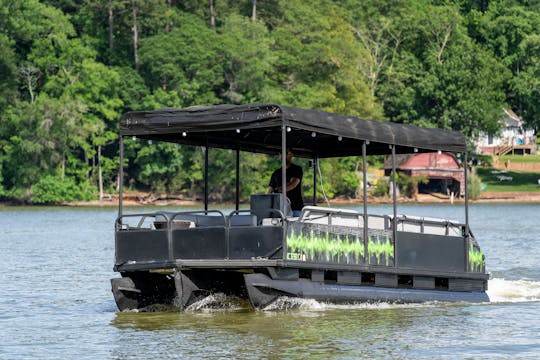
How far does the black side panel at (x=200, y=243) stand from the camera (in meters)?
18.6

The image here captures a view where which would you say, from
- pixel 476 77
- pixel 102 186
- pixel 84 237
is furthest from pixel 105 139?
pixel 84 237

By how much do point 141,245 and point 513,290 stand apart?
8988mm

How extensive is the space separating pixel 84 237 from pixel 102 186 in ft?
115

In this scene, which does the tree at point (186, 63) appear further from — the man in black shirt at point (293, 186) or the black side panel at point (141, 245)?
the black side panel at point (141, 245)

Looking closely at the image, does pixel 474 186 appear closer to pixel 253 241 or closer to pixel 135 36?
pixel 135 36

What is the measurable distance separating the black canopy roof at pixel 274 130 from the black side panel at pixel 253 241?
145cm

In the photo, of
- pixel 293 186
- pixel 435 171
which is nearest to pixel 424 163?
pixel 435 171

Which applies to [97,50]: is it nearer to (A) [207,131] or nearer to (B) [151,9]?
(B) [151,9]

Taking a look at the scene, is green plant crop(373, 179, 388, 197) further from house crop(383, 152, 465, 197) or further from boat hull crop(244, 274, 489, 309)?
boat hull crop(244, 274, 489, 309)

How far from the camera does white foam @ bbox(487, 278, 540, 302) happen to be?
942 inches

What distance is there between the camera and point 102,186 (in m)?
82.1

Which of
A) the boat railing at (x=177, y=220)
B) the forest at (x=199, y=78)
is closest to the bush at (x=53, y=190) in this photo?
the forest at (x=199, y=78)

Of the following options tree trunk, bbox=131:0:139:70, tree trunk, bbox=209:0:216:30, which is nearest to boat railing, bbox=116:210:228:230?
tree trunk, bbox=131:0:139:70

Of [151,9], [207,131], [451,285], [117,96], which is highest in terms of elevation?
[151,9]
